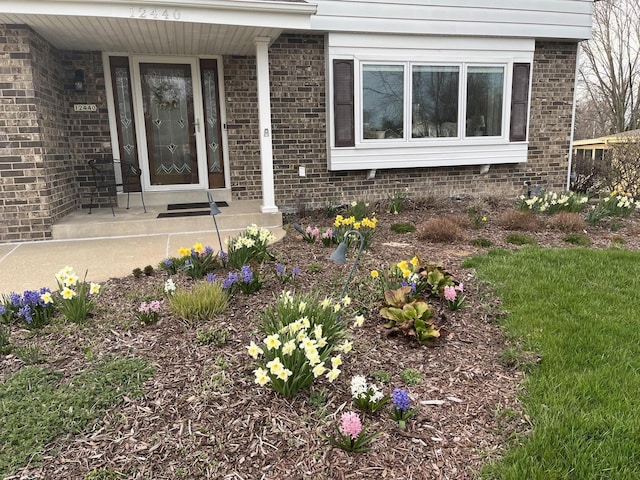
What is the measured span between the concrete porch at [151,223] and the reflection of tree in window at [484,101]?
3.99 meters

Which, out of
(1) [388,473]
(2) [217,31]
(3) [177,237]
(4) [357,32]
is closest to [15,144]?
(3) [177,237]

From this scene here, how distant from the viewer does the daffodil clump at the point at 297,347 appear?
2.24 m

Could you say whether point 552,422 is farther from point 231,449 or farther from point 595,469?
point 231,449

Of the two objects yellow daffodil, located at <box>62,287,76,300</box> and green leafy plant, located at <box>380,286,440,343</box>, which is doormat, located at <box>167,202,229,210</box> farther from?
green leafy plant, located at <box>380,286,440,343</box>

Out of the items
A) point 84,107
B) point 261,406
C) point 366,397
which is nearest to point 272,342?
point 261,406

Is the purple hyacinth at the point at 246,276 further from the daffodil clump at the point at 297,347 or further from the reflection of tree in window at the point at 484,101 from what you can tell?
the reflection of tree in window at the point at 484,101

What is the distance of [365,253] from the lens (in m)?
4.69

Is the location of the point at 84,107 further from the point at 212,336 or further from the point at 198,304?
the point at 212,336

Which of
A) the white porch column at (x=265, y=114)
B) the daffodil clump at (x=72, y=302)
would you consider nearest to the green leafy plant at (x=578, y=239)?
the white porch column at (x=265, y=114)

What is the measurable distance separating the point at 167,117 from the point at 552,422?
22.8ft

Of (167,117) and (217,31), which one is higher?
(217,31)

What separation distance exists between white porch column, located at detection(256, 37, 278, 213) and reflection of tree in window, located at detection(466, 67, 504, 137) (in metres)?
3.64

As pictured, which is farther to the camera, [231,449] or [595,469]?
[231,449]

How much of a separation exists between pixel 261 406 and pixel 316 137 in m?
5.83
